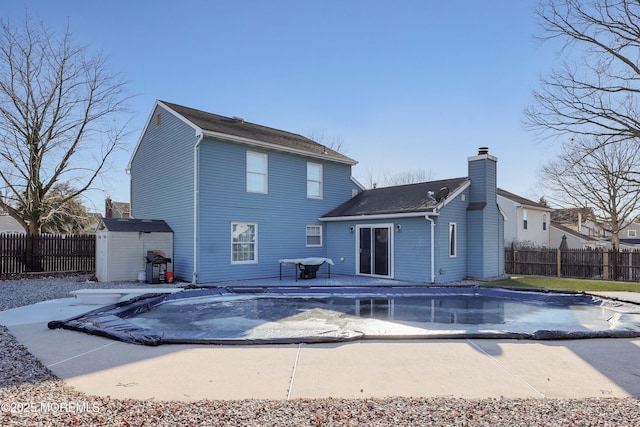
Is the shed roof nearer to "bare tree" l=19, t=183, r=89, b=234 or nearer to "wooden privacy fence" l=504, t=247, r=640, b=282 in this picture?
"bare tree" l=19, t=183, r=89, b=234

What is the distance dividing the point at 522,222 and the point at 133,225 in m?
22.7

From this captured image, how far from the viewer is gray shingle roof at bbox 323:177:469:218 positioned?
43.0 ft

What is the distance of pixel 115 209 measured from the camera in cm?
2894

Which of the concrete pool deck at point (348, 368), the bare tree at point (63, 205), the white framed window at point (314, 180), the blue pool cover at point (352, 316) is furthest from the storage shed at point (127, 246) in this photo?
the bare tree at point (63, 205)

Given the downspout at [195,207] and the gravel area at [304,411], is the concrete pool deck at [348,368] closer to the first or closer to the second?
the gravel area at [304,411]

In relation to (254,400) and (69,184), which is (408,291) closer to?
(254,400)

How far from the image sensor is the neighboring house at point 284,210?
12406 mm

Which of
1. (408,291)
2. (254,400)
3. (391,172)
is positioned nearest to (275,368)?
(254,400)

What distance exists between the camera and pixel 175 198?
13.4 meters

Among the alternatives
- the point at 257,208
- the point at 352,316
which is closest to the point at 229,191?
the point at 257,208

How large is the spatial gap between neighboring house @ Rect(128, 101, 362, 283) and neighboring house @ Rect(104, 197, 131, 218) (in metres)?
6.54

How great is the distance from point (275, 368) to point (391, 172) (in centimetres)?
3738

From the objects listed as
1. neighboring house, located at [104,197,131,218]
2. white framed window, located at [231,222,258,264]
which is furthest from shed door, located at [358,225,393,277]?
neighboring house, located at [104,197,131,218]

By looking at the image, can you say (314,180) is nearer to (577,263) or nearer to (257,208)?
(257,208)
